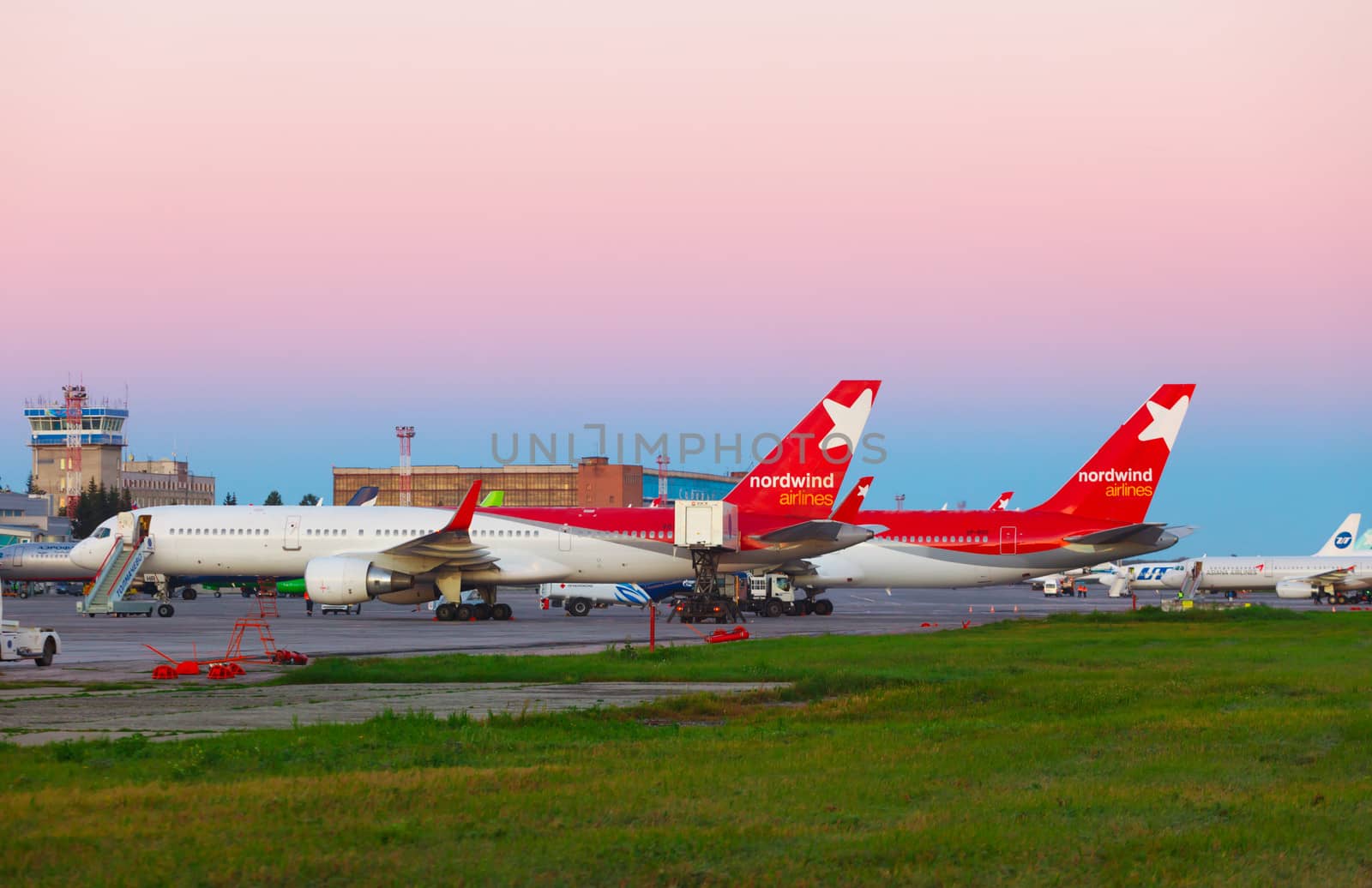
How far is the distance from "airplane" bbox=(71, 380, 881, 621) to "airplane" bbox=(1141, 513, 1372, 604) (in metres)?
50.1

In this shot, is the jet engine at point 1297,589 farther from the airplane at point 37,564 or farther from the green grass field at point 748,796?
the green grass field at point 748,796

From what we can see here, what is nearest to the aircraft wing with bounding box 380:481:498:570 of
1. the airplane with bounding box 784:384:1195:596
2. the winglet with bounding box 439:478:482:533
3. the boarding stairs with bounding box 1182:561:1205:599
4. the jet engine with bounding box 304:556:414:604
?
the winglet with bounding box 439:478:482:533

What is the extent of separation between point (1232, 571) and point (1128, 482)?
5249 cm

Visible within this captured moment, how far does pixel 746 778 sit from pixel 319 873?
4604 millimetres

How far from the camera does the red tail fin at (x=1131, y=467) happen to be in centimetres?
5709

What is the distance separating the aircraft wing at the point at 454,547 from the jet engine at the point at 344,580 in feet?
4.82

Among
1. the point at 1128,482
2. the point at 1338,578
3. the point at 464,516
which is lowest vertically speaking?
the point at 1338,578

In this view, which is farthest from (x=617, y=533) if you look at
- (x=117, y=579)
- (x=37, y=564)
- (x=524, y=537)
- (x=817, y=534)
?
(x=37, y=564)

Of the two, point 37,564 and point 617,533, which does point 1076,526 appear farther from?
point 37,564

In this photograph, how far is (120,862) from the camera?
339 inches

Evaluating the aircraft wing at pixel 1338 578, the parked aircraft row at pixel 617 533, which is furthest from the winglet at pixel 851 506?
the aircraft wing at pixel 1338 578

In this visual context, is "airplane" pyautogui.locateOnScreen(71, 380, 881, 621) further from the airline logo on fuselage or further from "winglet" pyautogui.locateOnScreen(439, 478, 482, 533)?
the airline logo on fuselage

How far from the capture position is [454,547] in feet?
167

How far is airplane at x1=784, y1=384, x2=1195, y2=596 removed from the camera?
186 feet
